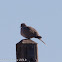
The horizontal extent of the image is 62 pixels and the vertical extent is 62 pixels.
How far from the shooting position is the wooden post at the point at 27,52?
45.9 ft

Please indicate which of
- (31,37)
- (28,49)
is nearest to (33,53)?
(28,49)

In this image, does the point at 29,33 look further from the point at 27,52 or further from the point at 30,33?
the point at 27,52

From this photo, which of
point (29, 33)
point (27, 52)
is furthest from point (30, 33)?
point (27, 52)

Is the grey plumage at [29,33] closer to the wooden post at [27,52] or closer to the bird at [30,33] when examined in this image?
the bird at [30,33]

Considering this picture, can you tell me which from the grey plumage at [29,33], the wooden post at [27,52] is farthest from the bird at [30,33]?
the wooden post at [27,52]

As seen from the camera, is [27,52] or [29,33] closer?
[27,52]

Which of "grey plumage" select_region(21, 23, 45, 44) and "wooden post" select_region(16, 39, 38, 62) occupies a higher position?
"grey plumage" select_region(21, 23, 45, 44)

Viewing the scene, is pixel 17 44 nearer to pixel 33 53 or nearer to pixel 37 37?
pixel 33 53

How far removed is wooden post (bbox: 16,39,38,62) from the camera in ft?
45.9

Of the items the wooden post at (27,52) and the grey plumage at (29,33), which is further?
the grey plumage at (29,33)

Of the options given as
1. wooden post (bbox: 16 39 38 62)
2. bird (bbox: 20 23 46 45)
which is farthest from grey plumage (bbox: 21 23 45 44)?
wooden post (bbox: 16 39 38 62)

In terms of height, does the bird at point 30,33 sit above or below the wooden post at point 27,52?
above

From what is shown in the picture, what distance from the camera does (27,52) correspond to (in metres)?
14.0

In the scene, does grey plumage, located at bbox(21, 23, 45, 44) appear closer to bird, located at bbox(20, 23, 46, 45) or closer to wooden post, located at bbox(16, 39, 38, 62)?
bird, located at bbox(20, 23, 46, 45)
